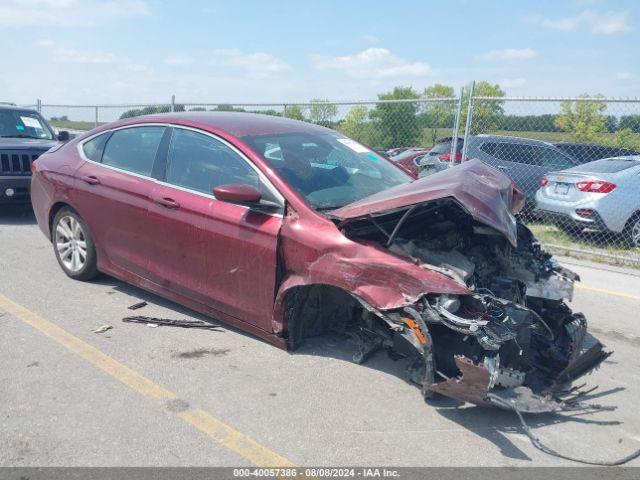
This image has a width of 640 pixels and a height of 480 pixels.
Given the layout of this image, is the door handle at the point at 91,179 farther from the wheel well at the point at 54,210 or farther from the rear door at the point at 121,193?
the wheel well at the point at 54,210

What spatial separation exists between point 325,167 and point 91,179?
2301 mm

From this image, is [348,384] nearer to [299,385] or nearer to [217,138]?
[299,385]

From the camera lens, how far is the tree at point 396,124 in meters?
11.3

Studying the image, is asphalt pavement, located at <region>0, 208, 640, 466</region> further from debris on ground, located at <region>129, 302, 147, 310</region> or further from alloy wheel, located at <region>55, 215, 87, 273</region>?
alloy wheel, located at <region>55, 215, 87, 273</region>

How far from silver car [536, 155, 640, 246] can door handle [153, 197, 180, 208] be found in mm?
7361

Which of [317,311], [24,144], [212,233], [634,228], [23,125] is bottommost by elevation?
[634,228]

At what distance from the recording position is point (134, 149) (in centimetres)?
523

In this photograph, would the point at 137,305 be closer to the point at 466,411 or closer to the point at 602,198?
the point at 466,411

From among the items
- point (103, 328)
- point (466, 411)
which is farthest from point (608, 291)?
point (103, 328)

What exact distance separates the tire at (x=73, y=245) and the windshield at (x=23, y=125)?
4.67 m

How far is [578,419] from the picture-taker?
3.55 meters

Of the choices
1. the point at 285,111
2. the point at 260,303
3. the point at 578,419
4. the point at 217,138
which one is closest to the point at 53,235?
the point at 217,138

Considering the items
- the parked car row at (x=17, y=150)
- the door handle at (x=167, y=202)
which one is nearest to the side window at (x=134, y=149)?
the door handle at (x=167, y=202)

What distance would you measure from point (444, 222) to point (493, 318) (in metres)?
0.94
